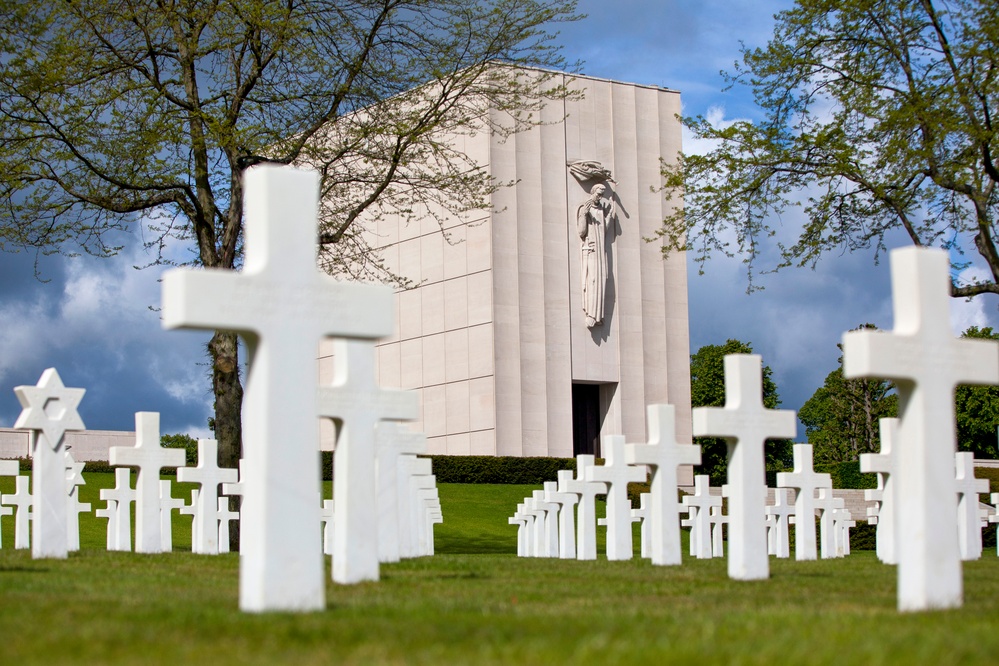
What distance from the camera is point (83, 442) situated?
147 ft

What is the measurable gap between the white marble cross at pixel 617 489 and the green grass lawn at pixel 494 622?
497 centimetres

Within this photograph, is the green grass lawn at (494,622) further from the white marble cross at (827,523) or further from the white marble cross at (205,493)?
the white marble cross at (827,523)

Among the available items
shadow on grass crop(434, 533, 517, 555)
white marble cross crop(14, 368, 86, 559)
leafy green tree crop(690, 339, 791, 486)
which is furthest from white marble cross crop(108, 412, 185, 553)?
leafy green tree crop(690, 339, 791, 486)

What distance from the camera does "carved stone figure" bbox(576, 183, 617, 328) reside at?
144 feet

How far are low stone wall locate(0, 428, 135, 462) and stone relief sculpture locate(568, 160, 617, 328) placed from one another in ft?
53.2

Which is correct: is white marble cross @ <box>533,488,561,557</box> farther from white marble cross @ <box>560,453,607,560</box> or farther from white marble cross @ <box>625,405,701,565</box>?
white marble cross @ <box>625,405,701,565</box>

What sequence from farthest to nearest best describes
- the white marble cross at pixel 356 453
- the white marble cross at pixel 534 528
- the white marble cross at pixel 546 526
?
the white marble cross at pixel 534 528 < the white marble cross at pixel 546 526 < the white marble cross at pixel 356 453

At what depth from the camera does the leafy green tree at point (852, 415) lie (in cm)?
4803

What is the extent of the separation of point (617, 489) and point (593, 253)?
2919 centimetres

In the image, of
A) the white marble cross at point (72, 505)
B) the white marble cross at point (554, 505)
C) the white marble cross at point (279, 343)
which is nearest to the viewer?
the white marble cross at point (279, 343)

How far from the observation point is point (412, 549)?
48.3ft

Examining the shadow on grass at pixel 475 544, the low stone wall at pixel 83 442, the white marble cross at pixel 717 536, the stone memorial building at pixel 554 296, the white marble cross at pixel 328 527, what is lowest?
the shadow on grass at pixel 475 544

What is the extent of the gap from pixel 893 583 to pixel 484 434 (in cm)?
3291

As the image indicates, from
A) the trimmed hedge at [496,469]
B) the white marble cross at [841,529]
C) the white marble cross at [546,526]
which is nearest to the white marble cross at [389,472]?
the white marble cross at [546,526]
